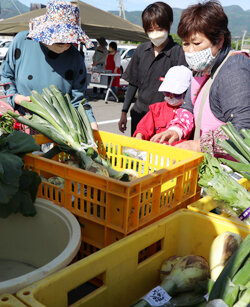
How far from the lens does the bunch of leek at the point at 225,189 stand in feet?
5.30

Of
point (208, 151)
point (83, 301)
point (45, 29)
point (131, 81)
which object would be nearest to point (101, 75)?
point (131, 81)

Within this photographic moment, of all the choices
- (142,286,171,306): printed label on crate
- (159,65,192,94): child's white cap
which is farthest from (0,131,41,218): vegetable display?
(159,65,192,94): child's white cap

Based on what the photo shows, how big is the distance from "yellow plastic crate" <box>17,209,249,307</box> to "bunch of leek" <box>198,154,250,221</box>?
142mm

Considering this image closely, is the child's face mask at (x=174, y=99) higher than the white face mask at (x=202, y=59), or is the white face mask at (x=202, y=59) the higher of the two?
the white face mask at (x=202, y=59)

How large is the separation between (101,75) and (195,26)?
9536 millimetres

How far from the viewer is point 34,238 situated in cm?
159

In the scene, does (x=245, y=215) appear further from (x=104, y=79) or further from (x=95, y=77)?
(x=95, y=77)

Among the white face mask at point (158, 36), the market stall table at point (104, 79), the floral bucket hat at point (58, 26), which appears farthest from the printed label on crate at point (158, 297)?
the market stall table at point (104, 79)

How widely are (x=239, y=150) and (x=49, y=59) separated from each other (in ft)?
5.47

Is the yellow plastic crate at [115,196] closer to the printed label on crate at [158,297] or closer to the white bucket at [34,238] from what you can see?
the white bucket at [34,238]

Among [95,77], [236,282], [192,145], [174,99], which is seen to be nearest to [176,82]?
[174,99]

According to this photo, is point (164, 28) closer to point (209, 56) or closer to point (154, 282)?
point (209, 56)

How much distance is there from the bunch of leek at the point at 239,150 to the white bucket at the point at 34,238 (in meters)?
0.84

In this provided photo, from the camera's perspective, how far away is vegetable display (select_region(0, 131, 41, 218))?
1345mm
